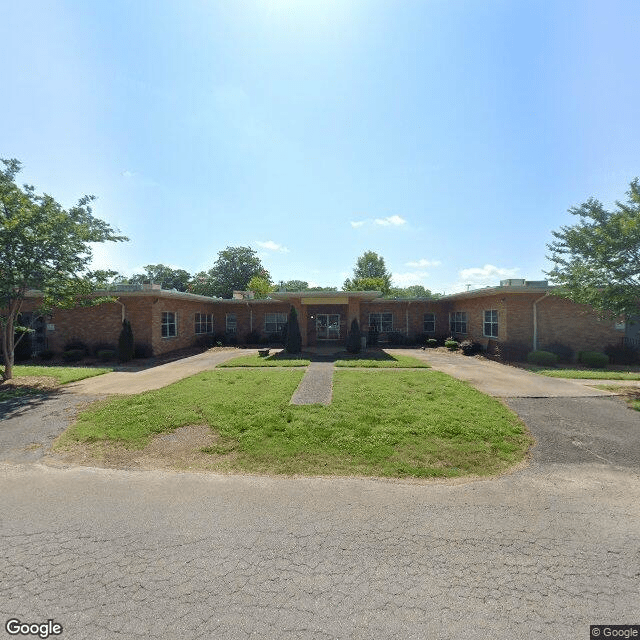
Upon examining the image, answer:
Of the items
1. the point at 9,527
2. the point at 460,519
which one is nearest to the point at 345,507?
the point at 460,519

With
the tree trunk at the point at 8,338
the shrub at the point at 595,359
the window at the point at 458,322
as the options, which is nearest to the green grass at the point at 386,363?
the shrub at the point at 595,359

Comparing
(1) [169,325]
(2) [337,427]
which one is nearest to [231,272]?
(1) [169,325]

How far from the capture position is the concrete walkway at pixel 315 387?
8.56m

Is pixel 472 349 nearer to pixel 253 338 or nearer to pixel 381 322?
pixel 381 322

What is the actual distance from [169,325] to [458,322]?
62.7ft

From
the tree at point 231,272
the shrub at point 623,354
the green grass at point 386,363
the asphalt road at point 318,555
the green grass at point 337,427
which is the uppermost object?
the tree at point 231,272

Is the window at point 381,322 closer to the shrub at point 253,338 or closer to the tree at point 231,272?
the shrub at point 253,338

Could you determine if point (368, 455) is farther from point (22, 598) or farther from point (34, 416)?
point (34, 416)

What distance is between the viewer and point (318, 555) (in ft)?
10.5

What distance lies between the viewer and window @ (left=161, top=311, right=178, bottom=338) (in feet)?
62.1

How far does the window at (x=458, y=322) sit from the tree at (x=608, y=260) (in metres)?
9.71

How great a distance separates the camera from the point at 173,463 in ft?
17.7

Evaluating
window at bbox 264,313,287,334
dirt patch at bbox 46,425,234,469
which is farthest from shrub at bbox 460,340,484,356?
dirt patch at bbox 46,425,234,469

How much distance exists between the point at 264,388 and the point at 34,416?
5565 mm
